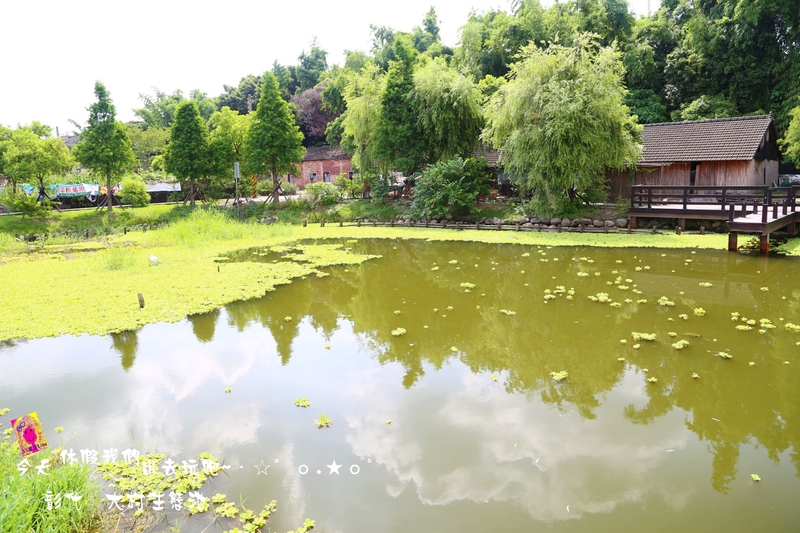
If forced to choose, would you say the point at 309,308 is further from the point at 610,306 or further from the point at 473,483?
the point at 473,483

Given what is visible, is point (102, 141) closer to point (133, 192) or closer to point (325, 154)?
point (133, 192)

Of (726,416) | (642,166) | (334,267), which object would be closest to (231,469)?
(726,416)

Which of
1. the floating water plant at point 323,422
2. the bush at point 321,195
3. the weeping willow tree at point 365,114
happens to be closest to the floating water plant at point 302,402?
the floating water plant at point 323,422

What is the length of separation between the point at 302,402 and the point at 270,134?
83.2 feet

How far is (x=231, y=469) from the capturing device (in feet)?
16.5

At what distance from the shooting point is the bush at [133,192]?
2977cm

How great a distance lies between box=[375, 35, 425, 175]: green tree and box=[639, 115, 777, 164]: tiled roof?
428 inches

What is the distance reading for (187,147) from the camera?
97.1 feet

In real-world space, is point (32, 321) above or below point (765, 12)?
below

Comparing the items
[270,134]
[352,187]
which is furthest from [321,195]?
[270,134]

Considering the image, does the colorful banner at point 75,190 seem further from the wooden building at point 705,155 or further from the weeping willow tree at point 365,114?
the wooden building at point 705,155

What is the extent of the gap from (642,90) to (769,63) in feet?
22.0

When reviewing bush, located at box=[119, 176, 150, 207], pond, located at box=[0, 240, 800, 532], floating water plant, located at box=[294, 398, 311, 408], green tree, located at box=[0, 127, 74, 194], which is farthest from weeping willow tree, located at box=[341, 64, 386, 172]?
floating water plant, located at box=[294, 398, 311, 408]

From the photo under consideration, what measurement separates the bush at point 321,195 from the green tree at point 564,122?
1146cm
